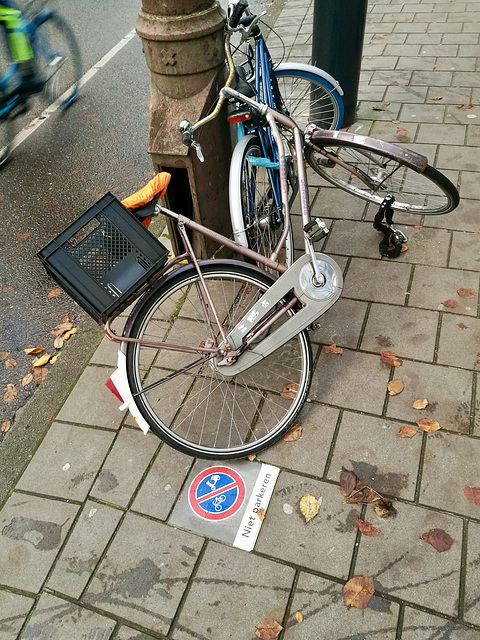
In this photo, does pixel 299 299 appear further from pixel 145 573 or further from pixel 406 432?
pixel 145 573

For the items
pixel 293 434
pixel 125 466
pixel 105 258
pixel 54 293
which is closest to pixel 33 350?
pixel 54 293

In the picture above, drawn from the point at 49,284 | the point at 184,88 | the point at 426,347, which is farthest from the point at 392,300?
the point at 49,284

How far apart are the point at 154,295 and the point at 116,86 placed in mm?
5087

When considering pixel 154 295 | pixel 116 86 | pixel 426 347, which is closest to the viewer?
pixel 154 295

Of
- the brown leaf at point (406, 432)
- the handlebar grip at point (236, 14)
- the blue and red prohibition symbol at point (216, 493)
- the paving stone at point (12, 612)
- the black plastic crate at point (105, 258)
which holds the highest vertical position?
the handlebar grip at point (236, 14)

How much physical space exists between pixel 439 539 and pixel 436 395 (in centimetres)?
77

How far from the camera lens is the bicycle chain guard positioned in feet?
7.73

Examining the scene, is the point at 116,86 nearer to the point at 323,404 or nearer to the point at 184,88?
the point at 184,88

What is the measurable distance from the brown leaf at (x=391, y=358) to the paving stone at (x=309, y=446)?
45 cm

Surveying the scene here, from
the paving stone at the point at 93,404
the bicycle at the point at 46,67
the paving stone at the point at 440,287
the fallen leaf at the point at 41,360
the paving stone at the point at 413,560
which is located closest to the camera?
the paving stone at the point at 413,560

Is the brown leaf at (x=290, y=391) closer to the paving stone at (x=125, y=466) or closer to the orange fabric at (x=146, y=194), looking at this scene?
the paving stone at (x=125, y=466)

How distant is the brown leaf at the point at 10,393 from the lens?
3.20 metres

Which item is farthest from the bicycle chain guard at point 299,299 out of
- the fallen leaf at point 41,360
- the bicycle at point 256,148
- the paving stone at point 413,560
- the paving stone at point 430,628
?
A: the fallen leaf at point 41,360

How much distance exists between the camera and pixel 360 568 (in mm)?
2168
